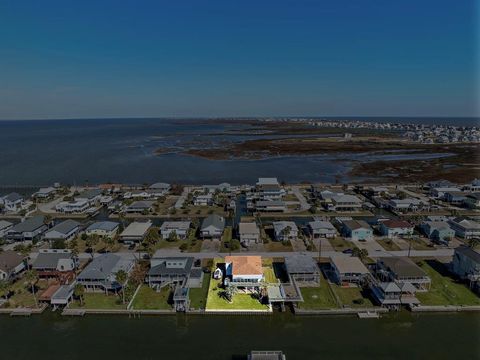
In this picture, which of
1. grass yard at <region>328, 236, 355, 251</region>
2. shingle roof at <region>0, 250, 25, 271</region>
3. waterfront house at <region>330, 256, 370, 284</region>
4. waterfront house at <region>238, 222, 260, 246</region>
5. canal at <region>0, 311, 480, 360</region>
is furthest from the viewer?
waterfront house at <region>238, 222, 260, 246</region>

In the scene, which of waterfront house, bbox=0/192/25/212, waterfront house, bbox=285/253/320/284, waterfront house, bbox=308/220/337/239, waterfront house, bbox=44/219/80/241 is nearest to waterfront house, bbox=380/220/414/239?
waterfront house, bbox=308/220/337/239

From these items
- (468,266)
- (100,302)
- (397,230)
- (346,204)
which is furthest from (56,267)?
(346,204)

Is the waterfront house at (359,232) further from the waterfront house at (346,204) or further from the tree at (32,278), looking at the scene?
the tree at (32,278)

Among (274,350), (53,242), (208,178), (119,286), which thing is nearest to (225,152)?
(208,178)

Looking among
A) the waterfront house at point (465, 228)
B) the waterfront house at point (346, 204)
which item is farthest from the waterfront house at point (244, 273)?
the waterfront house at point (465, 228)

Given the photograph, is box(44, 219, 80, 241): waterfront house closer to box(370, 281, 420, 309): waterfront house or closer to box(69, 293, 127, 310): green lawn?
box(69, 293, 127, 310): green lawn
